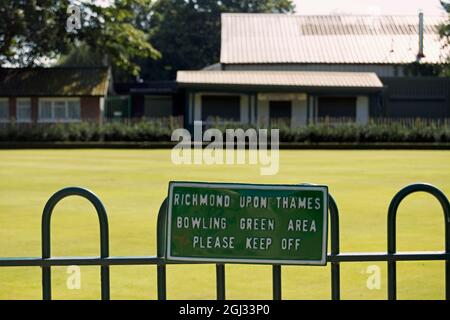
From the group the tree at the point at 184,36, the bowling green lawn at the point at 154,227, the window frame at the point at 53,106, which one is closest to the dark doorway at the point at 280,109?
the window frame at the point at 53,106

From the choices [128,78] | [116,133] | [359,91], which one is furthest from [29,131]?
[128,78]

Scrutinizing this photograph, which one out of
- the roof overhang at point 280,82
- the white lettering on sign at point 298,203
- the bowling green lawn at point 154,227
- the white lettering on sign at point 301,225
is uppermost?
the roof overhang at point 280,82

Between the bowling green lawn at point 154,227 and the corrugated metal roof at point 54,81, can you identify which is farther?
the corrugated metal roof at point 54,81

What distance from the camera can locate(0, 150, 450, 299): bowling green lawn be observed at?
344 inches

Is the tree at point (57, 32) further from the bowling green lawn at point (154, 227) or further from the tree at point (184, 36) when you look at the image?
the bowling green lawn at point (154, 227)

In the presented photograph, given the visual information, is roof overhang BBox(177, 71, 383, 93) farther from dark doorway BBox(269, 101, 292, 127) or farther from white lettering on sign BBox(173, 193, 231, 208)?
white lettering on sign BBox(173, 193, 231, 208)

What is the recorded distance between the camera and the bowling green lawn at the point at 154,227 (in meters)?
8.75

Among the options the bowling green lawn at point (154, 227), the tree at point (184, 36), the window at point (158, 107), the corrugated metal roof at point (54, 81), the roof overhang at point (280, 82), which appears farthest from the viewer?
the tree at point (184, 36)

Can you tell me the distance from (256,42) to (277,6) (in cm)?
2797

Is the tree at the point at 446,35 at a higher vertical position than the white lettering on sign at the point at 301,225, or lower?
higher

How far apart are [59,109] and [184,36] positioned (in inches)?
1077

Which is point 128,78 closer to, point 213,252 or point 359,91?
point 359,91

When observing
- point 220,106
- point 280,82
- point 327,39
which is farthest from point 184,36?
point 280,82

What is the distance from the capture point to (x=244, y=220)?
537 centimetres
